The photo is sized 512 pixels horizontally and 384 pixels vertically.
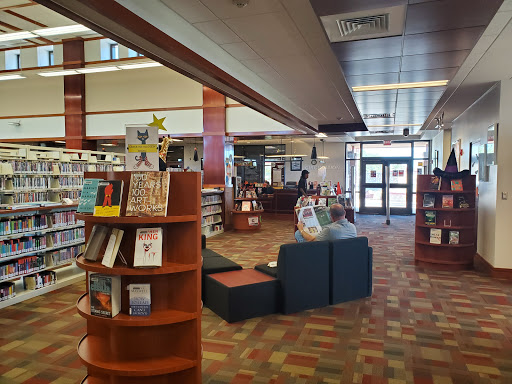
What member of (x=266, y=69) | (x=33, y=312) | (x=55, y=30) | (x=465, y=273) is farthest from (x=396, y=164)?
(x=33, y=312)

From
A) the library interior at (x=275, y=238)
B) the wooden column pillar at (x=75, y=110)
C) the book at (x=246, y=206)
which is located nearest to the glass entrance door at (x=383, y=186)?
the library interior at (x=275, y=238)

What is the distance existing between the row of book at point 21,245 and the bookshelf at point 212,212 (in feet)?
15.9

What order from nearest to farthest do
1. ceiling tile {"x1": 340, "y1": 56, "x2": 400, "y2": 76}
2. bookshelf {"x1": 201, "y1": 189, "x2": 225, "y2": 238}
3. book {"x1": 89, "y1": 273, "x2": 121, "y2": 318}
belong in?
book {"x1": 89, "y1": 273, "x2": 121, "y2": 318} < ceiling tile {"x1": 340, "y1": 56, "x2": 400, "y2": 76} < bookshelf {"x1": 201, "y1": 189, "x2": 225, "y2": 238}

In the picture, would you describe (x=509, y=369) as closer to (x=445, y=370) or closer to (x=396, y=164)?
(x=445, y=370)

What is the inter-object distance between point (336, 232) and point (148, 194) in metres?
3.14

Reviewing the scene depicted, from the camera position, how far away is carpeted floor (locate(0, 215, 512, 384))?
10.9ft

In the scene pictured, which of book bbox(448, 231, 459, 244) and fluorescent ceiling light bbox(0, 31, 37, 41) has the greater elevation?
fluorescent ceiling light bbox(0, 31, 37, 41)

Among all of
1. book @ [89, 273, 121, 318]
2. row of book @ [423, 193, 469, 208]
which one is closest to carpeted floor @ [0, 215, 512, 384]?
book @ [89, 273, 121, 318]

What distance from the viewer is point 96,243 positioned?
273 centimetres

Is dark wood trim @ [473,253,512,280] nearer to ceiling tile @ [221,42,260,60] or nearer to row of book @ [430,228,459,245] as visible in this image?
row of book @ [430,228,459,245]

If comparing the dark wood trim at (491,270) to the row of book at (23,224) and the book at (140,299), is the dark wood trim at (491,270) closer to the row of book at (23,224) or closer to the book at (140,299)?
the book at (140,299)

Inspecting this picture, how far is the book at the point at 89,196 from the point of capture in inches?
112

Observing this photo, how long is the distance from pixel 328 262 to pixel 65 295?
A: 12.1ft

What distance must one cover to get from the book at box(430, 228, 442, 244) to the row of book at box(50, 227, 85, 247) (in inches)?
241
